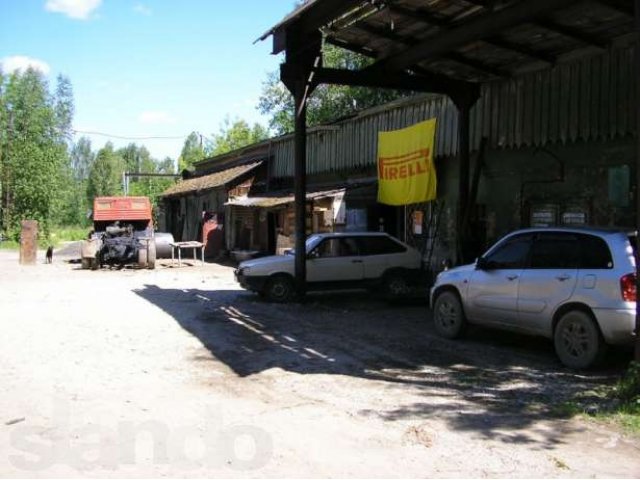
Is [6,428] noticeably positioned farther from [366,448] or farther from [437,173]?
[437,173]

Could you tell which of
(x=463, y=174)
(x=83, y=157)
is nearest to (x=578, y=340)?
(x=463, y=174)

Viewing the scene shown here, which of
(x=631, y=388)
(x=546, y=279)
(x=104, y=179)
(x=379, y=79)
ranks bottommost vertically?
(x=631, y=388)

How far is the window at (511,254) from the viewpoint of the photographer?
8531 millimetres

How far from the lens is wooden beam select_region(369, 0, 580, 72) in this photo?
956 centimetres

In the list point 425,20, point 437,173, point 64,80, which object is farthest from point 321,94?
point 64,80

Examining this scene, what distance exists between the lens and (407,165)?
54.7 feet

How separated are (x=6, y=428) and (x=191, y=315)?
21.9ft

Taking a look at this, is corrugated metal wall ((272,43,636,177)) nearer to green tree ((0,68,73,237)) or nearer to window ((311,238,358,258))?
window ((311,238,358,258))

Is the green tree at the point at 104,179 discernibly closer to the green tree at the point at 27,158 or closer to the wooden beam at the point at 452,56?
the green tree at the point at 27,158

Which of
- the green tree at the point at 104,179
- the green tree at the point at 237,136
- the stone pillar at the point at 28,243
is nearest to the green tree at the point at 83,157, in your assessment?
the green tree at the point at 104,179

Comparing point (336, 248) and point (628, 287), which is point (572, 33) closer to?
point (628, 287)

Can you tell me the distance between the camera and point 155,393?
6520mm

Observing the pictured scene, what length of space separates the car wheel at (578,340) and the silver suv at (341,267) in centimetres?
665

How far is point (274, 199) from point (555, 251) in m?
16.8
